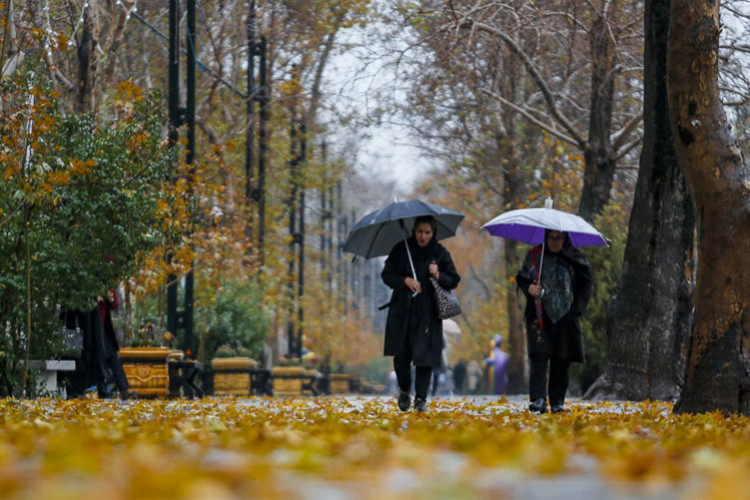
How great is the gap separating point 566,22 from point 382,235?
12.8m

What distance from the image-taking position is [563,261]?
1240 centimetres

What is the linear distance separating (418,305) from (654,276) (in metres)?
6.15

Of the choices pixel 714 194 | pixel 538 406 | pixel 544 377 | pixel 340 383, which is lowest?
pixel 340 383

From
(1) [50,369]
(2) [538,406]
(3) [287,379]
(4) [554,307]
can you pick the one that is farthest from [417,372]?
(3) [287,379]

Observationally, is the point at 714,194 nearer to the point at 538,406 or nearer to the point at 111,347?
the point at 538,406

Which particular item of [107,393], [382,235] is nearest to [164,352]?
[107,393]

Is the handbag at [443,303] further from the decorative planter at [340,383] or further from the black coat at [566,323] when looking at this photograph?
the decorative planter at [340,383]

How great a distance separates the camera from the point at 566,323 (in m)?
12.3

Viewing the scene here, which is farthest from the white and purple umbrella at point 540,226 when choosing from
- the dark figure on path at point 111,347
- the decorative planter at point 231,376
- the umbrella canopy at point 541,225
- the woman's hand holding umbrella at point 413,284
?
the decorative planter at point 231,376

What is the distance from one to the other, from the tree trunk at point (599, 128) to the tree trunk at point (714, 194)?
9.68 meters

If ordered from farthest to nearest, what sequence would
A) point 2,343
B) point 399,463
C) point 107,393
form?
point 107,393
point 2,343
point 399,463

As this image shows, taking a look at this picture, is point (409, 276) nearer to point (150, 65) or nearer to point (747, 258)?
point (747, 258)

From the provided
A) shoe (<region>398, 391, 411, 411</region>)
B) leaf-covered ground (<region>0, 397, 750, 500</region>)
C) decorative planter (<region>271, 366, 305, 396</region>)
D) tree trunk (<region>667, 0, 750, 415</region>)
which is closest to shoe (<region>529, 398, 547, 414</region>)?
shoe (<region>398, 391, 411, 411</region>)

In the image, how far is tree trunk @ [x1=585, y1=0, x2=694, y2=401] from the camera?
1688cm
